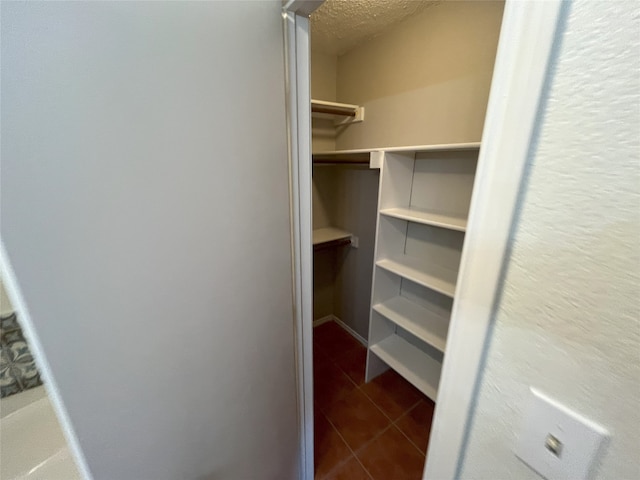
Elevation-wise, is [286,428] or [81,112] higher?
[81,112]

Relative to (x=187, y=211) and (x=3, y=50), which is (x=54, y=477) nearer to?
(x=187, y=211)

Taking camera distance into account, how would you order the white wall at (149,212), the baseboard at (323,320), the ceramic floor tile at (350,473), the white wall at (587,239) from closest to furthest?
1. the white wall at (587,239)
2. the white wall at (149,212)
3. the ceramic floor tile at (350,473)
4. the baseboard at (323,320)

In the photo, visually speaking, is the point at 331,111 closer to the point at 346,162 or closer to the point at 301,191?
the point at 346,162

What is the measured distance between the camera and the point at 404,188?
5.43 ft

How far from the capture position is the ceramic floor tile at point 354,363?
1.97 meters

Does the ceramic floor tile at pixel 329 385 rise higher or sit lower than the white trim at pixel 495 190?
lower

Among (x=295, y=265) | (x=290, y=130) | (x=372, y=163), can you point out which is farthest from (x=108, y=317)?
(x=372, y=163)

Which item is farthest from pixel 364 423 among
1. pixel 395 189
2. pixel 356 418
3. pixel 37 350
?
pixel 37 350

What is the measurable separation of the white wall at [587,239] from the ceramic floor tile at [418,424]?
1.58 metres

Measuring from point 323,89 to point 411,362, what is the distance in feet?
7.45

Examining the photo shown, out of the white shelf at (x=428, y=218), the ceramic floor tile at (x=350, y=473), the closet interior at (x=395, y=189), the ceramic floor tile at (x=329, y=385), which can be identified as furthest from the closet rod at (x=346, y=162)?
the ceramic floor tile at (x=350, y=473)

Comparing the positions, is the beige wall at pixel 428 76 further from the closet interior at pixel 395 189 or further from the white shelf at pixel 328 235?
the white shelf at pixel 328 235

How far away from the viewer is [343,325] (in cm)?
253

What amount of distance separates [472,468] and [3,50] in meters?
1.03
